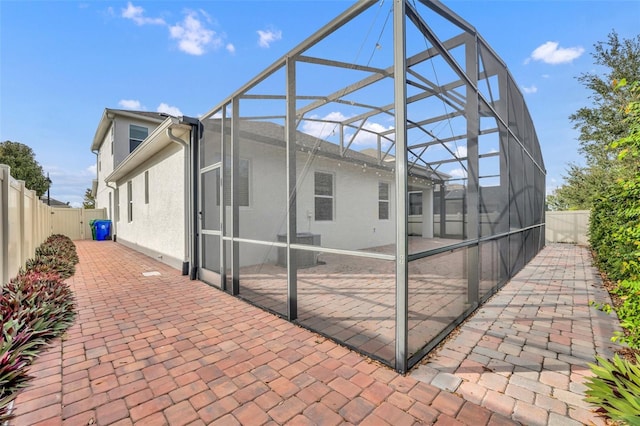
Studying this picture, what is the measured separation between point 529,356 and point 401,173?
209 centimetres

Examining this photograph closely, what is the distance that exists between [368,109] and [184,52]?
5320 millimetres

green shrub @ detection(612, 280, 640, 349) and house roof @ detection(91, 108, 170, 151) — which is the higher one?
house roof @ detection(91, 108, 170, 151)

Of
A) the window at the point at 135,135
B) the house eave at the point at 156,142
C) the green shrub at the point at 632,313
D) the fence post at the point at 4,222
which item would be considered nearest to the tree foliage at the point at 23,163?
the window at the point at 135,135

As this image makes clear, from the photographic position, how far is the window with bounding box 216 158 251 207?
4604 mm

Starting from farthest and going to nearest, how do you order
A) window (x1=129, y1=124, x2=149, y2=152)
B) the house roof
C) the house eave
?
window (x1=129, y1=124, x2=149, y2=152)
the house roof
the house eave

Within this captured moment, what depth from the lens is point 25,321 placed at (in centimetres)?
287

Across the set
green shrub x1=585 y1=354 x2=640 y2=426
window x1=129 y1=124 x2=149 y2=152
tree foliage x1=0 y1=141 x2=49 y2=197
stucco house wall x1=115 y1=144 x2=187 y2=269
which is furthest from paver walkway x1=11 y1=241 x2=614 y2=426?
tree foliage x1=0 y1=141 x2=49 y2=197

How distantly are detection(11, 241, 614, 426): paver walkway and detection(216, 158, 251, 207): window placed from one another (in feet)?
5.78

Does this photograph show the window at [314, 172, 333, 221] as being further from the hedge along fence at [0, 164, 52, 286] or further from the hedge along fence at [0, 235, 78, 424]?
the hedge along fence at [0, 164, 52, 286]

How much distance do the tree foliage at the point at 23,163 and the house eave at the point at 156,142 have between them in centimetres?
1707

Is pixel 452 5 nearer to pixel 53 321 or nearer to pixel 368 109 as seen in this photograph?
pixel 368 109

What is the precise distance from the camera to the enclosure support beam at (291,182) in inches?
134

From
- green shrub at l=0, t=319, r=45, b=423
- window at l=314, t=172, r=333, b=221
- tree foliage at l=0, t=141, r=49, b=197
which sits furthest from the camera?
tree foliage at l=0, t=141, r=49, b=197

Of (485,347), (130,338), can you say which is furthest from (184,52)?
(485,347)
